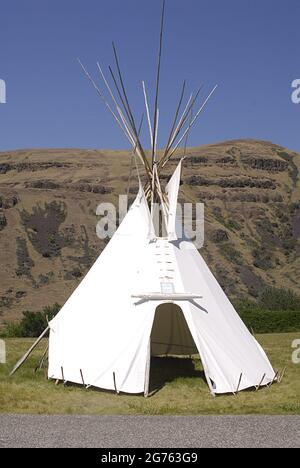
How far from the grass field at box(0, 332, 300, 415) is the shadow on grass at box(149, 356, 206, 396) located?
1 cm

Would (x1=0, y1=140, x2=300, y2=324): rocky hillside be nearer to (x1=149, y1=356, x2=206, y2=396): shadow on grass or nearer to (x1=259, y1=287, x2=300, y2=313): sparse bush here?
(x1=259, y1=287, x2=300, y2=313): sparse bush

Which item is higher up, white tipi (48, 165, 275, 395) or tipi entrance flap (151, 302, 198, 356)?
white tipi (48, 165, 275, 395)

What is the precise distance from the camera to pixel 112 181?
83875 millimetres

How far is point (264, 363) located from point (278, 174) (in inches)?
3263

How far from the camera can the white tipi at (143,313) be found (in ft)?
39.2

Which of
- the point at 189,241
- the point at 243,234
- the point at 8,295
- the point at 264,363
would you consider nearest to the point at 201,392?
the point at 264,363

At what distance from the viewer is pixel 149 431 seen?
8195mm

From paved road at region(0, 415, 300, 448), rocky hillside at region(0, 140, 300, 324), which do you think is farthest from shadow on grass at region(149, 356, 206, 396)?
rocky hillside at region(0, 140, 300, 324)

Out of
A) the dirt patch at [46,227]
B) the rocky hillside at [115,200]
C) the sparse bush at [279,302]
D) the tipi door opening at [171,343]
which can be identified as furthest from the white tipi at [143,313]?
the dirt patch at [46,227]

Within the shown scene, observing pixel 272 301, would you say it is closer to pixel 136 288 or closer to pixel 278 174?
pixel 136 288

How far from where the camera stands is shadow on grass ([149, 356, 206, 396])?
42.1ft

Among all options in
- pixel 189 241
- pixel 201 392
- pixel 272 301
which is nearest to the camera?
pixel 201 392

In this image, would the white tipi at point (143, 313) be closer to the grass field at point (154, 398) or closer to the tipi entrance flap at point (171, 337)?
the grass field at point (154, 398)

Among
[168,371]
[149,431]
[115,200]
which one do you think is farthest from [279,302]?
[115,200]
